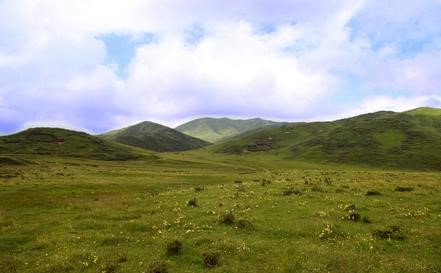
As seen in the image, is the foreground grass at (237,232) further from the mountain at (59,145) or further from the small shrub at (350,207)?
the mountain at (59,145)

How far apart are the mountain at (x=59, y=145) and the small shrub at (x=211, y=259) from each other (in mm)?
130846

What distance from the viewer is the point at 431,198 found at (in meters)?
34.8

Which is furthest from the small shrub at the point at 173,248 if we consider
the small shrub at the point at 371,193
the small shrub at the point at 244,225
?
the small shrub at the point at 371,193

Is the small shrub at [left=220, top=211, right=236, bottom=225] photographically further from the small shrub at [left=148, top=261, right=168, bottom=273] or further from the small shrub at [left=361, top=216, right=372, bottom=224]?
the small shrub at [left=361, top=216, right=372, bottom=224]

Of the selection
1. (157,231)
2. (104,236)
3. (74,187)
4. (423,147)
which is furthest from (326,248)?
(423,147)

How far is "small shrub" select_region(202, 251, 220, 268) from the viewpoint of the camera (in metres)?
19.7

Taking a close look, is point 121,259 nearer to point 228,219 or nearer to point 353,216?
point 228,219

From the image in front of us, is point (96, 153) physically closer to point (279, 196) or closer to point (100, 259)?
point (279, 196)

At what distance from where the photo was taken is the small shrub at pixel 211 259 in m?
19.7

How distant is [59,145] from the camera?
16338 cm

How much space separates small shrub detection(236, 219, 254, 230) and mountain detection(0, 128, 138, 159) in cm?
12564

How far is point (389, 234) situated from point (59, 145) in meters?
158

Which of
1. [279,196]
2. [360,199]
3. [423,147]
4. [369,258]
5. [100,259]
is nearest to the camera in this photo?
[369,258]

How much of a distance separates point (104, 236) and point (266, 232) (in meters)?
9.99
